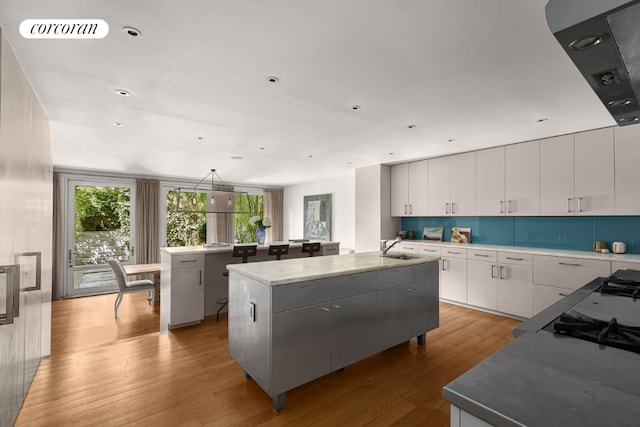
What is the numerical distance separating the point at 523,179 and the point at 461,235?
1304 mm

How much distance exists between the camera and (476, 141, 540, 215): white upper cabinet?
4.09m

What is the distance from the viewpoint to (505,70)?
2.16 metres

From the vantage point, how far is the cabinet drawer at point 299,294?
2.06 meters

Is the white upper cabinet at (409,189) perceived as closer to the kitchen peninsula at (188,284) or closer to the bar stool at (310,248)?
the bar stool at (310,248)

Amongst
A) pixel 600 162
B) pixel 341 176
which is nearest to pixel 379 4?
pixel 600 162

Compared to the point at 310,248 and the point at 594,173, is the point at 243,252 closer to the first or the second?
the point at 310,248

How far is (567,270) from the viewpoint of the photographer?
3.57 meters

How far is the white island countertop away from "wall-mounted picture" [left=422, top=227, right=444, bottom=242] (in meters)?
2.34

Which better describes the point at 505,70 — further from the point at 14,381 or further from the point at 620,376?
the point at 14,381

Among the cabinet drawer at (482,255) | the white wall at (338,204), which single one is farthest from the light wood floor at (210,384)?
the white wall at (338,204)

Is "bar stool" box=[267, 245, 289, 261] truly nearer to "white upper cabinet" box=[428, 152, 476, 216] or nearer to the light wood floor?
the light wood floor

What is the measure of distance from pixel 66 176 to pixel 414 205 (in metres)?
6.68

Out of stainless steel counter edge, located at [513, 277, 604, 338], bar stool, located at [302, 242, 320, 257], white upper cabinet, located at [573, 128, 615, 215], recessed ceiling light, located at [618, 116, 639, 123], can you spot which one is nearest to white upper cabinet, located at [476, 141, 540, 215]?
white upper cabinet, located at [573, 128, 615, 215]

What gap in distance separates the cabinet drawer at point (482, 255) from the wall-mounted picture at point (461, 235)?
0.58m
